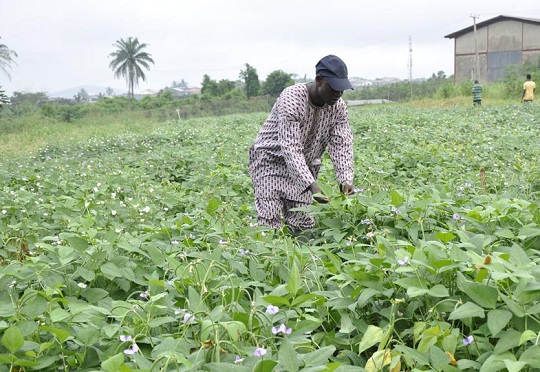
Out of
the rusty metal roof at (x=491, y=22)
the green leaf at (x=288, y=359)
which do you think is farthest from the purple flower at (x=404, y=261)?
the rusty metal roof at (x=491, y=22)

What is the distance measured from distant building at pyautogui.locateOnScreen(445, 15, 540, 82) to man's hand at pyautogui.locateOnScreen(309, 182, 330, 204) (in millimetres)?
34049

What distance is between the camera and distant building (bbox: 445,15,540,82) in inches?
1415

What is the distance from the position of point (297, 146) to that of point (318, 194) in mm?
463

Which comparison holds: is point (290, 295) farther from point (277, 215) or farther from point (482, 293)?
point (277, 215)

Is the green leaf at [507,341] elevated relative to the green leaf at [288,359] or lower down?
lower down

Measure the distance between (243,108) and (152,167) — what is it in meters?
25.4

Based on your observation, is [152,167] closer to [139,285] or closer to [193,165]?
[193,165]

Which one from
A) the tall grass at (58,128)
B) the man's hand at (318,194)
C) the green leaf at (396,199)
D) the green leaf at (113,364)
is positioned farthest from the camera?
the tall grass at (58,128)

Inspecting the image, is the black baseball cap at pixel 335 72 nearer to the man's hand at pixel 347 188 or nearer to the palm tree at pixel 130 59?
the man's hand at pixel 347 188

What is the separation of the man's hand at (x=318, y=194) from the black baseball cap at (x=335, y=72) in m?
0.53

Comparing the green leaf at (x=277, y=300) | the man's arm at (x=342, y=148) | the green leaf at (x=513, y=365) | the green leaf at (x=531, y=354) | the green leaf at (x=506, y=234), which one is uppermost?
the man's arm at (x=342, y=148)

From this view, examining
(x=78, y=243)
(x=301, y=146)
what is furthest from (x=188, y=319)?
(x=301, y=146)

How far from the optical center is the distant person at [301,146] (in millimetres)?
3635

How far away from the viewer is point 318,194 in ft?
11.2
